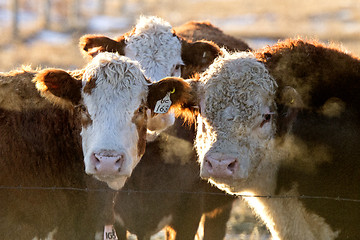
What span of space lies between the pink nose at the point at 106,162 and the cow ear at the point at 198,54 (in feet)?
7.88

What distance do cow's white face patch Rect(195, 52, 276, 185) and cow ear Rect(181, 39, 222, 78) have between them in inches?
69.9

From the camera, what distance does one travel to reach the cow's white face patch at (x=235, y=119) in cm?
421

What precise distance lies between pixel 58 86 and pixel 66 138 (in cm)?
53

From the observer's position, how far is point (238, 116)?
14.2 ft

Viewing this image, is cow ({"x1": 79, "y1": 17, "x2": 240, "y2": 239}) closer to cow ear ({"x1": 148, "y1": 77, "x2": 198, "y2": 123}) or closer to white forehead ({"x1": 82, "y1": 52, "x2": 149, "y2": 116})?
cow ear ({"x1": 148, "y1": 77, "x2": 198, "y2": 123})

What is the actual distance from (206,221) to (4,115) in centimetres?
263

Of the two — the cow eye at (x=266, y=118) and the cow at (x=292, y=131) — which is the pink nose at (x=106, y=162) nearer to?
the cow at (x=292, y=131)

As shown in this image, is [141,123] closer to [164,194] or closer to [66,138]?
[66,138]

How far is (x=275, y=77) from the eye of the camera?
15.0ft

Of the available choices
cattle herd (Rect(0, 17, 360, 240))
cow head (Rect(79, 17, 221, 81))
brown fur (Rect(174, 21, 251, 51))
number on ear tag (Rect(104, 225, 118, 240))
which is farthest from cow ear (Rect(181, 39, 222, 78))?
number on ear tag (Rect(104, 225, 118, 240))

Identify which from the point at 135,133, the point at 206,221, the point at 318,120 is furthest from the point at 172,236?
the point at 318,120

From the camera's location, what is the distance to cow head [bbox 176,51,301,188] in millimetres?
4215

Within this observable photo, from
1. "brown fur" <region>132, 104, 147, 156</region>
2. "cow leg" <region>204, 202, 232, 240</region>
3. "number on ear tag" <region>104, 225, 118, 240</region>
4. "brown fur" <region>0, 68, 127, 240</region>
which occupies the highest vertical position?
"brown fur" <region>132, 104, 147, 156</region>

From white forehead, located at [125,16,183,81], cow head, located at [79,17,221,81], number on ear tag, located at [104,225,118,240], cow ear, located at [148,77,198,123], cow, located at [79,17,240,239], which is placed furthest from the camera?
cow head, located at [79,17,221,81]
